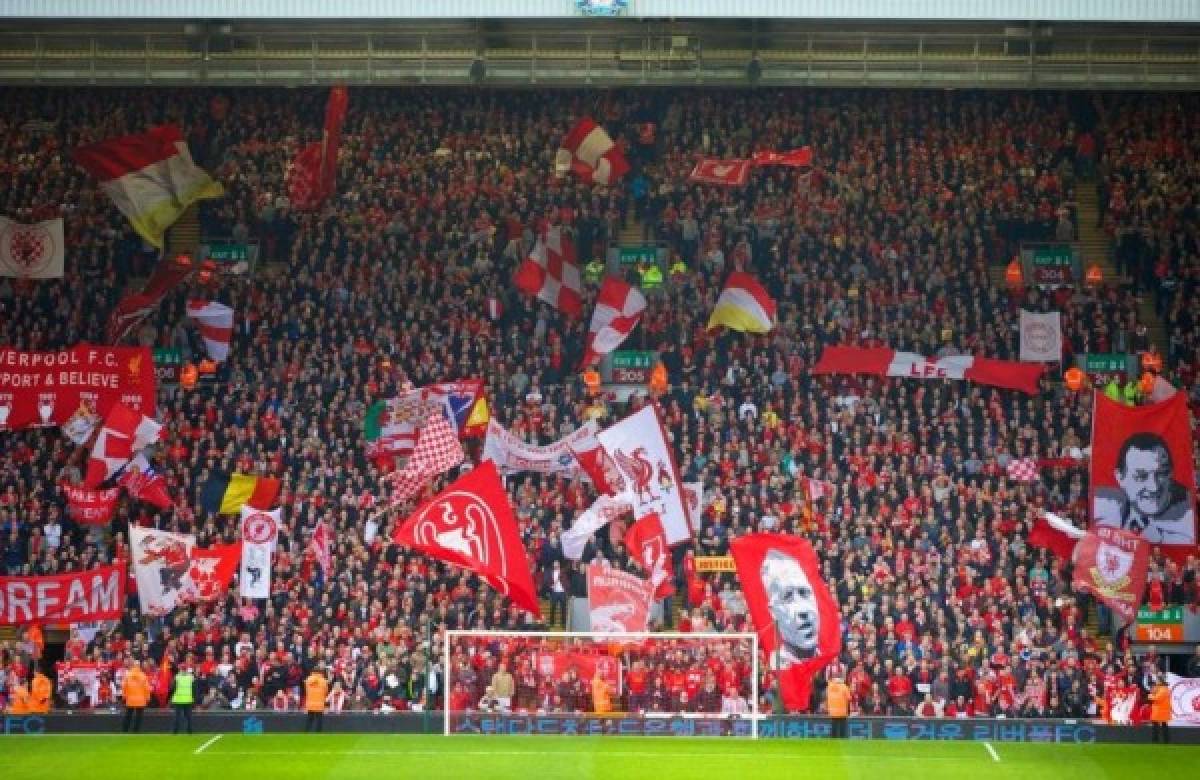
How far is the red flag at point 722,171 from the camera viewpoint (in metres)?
50.3

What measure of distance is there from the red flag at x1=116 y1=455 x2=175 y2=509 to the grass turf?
7267 millimetres

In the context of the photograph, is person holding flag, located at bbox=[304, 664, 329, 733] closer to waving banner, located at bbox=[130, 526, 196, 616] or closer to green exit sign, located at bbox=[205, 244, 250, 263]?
waving banner, located at bbox=[130, 526, 196, 616]

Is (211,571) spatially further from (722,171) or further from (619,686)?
(722,171)

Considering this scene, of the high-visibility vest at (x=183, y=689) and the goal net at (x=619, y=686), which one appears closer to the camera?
the goal net at (x=619, y=686)

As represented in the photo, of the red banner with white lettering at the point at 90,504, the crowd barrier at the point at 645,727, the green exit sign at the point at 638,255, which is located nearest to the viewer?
the crowd barrier at the point at 645,727

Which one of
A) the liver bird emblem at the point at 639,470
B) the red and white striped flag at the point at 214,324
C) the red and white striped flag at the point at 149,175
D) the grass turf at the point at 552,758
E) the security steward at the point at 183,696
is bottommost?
the grass turf at the point at 552,758

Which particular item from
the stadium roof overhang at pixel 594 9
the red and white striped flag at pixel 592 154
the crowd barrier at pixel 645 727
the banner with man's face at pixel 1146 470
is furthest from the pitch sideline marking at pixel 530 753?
the red and white striped flag at pixel 592 154

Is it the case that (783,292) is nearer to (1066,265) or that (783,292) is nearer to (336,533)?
(1066,265)

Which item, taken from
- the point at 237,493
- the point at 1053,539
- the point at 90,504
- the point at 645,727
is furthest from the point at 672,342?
the point at 90,504

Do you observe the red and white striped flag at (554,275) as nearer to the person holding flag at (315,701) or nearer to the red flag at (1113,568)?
the person holding flag at (315,701)

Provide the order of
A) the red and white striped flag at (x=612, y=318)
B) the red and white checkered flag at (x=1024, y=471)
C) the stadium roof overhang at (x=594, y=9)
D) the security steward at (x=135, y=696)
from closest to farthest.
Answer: the security steward at (x=135, y=696) < the stadium roof overhang at (x=594, y=9) < the red and white checkered flag at (x=1024, y=471) < the red and white striped flag at (x=612, y=318)

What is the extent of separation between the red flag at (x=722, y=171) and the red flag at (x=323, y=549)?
1223 cm

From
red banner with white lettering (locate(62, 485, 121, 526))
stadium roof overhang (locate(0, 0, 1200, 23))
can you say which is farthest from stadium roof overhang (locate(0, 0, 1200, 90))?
red banner with white lettering (locate(62, 485, 121, 526))

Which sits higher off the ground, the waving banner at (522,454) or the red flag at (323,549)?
the waving banner at (522,454)
